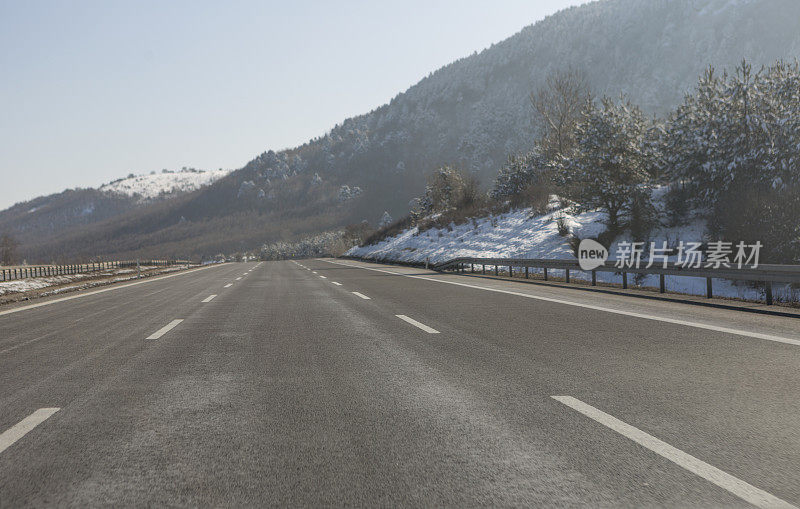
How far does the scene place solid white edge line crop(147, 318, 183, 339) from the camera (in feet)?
25.8

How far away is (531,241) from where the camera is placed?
3703cm

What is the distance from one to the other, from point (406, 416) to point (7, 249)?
110037mm

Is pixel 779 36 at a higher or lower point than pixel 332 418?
higher

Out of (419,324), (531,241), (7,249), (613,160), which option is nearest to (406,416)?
(419,324)

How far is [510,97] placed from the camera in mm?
194625

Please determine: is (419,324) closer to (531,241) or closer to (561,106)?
(531,241)

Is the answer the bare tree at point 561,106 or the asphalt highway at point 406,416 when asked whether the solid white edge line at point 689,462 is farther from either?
the bare tree at point 561,106

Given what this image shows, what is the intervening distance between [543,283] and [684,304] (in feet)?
23.4

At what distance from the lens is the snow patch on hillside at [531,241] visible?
24802mm

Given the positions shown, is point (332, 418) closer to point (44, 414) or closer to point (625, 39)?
point (44, 414)

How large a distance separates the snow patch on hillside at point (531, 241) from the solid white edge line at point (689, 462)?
2113 centimetres

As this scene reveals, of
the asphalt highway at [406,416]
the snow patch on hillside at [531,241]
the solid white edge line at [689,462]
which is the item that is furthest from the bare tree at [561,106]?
the solid white edge line at [689,462]

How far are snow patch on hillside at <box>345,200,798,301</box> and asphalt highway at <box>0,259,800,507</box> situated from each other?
18.3 m

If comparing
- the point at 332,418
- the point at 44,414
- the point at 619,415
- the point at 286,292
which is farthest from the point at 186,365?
the point at 286,292
